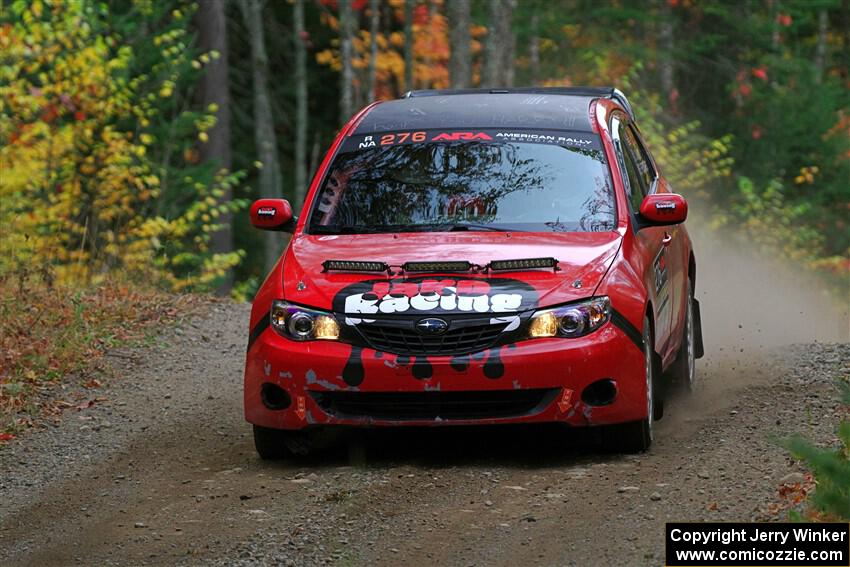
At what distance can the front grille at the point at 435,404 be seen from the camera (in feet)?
25.7

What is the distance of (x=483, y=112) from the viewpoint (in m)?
9.56

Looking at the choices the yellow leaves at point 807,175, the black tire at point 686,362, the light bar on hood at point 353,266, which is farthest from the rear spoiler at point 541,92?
the yellow leaves at point 807,175

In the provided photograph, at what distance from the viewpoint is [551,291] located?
780 centimetres

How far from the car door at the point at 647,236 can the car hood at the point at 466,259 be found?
43cm

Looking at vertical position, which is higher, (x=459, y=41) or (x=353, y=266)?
(x=353, y=266)

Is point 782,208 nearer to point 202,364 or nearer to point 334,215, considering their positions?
point 202,364

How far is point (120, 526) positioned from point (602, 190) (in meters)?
3.43

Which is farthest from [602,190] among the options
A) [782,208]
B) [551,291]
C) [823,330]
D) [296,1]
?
[296,1]

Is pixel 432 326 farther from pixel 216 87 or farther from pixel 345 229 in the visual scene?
pixel 216 87

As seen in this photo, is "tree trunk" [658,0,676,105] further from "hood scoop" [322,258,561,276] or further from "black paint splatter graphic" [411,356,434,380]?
"black paint splatter graphic" [411,356,434,380]

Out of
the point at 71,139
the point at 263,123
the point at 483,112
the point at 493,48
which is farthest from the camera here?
the point at 263,123

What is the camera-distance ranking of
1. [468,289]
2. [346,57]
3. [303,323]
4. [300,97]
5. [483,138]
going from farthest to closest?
1. [300,97]
2. [346,57]
3. [483,138]
4. [303,323]
5. [468,289]

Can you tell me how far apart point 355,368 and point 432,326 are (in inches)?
17.8

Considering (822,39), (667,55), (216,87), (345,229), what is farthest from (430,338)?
(822,39)
